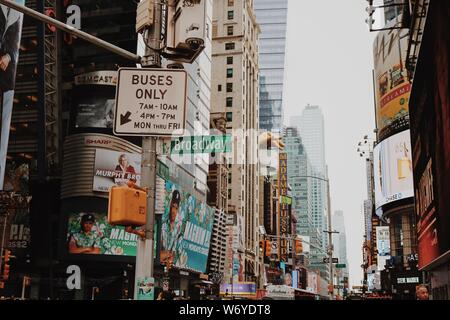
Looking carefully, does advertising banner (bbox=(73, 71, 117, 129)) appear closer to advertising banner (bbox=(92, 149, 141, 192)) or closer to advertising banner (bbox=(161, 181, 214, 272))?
advertising banner (bbox=(92, 149, 141, 192))

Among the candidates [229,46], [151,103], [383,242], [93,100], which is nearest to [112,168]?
[93,100]

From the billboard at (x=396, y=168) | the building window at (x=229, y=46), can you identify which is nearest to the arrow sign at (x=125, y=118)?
the billboard at (x=396, y=168)

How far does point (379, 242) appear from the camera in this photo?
91.1 meters

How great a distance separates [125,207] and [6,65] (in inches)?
1438

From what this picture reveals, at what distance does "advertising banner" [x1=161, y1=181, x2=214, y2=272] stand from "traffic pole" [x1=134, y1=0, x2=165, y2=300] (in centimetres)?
4513

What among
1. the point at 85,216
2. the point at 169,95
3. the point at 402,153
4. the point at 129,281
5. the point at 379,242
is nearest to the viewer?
the point at 169,95

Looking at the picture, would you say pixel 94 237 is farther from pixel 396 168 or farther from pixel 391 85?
pixel 391 85

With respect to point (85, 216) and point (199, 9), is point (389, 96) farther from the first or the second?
point (199, 9)

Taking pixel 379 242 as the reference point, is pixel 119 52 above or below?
below

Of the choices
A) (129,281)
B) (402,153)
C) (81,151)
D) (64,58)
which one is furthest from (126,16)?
(402,153)

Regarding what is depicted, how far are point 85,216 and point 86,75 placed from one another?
47.3 feet

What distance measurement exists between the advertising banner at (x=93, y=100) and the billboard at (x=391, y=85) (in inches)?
1278

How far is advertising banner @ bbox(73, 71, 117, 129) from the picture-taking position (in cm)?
5303

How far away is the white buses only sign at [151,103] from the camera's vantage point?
7.27 metres
